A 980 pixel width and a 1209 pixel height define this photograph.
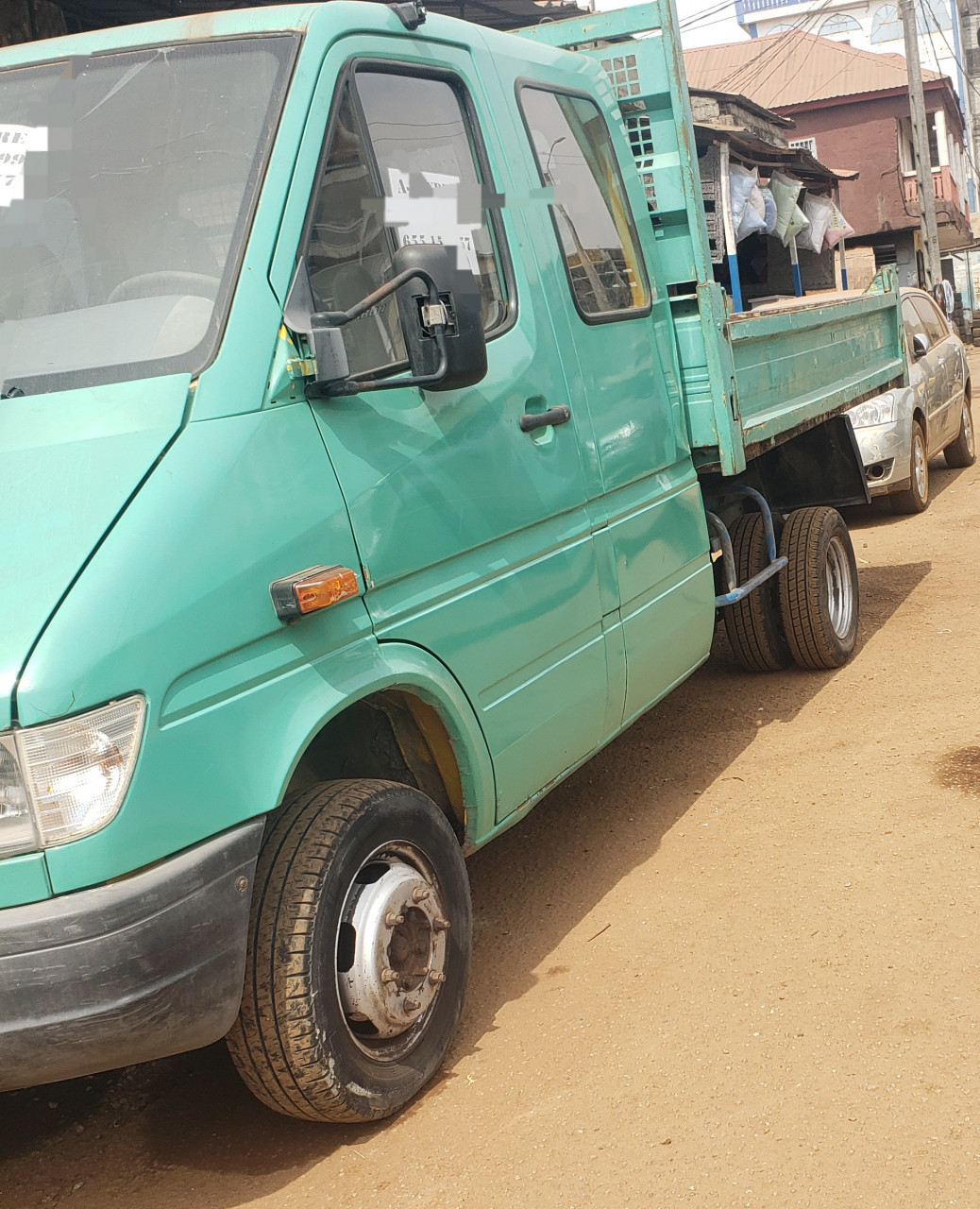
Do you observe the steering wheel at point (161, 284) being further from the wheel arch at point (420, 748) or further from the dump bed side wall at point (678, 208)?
the dump bed side wall at point (678, 208)

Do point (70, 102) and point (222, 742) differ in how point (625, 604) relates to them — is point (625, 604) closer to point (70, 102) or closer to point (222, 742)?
point (222, 742)

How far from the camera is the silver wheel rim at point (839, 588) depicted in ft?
19.6

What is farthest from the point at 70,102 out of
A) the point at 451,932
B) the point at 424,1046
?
the point at 424,1046

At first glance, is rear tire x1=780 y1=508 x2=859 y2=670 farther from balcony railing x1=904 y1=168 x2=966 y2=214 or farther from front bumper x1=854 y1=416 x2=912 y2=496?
balcony railing x1=904 y1=168 x2=966 y2=214

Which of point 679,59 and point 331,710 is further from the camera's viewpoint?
point 679,59

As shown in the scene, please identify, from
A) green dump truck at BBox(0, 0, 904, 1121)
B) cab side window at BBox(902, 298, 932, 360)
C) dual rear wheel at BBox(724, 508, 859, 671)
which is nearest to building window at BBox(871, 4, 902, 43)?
cab side window at BBox(902, 298, 932, 360)

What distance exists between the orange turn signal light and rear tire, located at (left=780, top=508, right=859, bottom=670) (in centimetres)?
343

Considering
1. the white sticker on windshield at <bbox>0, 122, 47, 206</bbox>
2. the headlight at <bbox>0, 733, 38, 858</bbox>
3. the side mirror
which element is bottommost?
the headlight at <bbox>0, 733, 38, 858</bbox>

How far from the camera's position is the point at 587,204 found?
4.03 meters

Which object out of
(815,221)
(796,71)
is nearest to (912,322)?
(815,221)

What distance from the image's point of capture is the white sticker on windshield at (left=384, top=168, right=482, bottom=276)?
305 cm

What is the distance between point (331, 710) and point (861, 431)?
7.36 m

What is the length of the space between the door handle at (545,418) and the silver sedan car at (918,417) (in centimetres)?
499

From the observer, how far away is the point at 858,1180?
2410 millimetres
